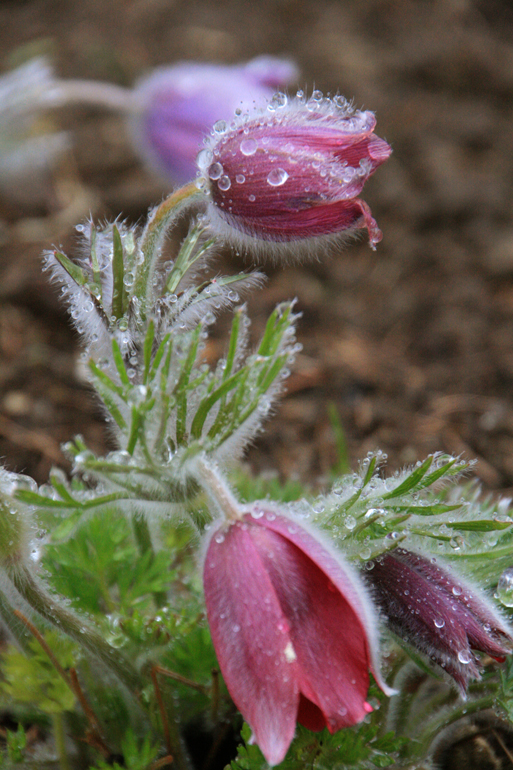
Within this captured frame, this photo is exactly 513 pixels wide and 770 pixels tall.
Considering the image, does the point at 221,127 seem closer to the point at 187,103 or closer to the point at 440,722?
the point at 440,722

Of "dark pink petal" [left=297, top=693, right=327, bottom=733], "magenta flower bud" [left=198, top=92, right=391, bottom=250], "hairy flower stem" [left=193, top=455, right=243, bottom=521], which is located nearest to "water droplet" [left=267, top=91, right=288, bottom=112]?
"magenta flower bud" [left=198, top=92, right=391, bottom=250]

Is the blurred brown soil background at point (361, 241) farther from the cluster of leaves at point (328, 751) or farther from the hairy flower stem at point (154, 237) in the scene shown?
the cluster of leaves at point (328, 751)

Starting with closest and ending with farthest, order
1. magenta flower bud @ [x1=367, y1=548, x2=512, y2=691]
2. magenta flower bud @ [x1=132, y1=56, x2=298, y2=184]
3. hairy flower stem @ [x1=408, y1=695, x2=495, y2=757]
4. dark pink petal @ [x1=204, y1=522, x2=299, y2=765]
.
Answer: dark pink petal @ [x1=204, y1=522, x2=299, y2=765]
magenta flower bud @ [x1=367, y1=548, x2=512, y2=691]
hairy flower stem @ [x1=408, y1=695, x2=495, y2=757]
magenta flower bud @ [x1=132, y1=56, x2=298, y2=184]

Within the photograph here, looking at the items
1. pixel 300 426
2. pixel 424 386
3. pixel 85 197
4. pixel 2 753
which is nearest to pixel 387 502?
pixel 2 753

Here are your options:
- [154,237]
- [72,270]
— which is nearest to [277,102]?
[154,237]

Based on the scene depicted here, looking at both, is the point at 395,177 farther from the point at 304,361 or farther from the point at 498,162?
the point at 304,361

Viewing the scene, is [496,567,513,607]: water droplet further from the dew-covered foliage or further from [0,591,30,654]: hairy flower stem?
[0,591,30,654]: hairy flower stem
